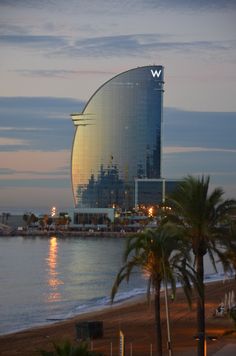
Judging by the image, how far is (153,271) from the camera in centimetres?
1163

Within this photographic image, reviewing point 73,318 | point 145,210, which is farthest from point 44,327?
point 145,210

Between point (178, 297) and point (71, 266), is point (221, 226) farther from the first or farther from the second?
point (71, 266)

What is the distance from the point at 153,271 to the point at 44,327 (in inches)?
473

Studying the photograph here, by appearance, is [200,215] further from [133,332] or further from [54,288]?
[54,288]

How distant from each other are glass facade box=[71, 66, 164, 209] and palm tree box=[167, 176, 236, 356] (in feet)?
372

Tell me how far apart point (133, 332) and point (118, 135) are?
111 m

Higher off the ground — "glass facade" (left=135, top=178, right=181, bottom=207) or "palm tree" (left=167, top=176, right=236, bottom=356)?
"glass facade" (left=135, top=178, right=181, bottom=207)

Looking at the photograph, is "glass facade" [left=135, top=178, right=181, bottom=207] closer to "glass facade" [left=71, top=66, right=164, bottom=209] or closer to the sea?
"glass facade" [left=71, top=66, right=164, bottom=209]

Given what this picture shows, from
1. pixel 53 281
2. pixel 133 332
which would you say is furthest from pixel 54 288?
pixel 133 332

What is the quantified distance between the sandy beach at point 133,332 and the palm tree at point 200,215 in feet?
10.6

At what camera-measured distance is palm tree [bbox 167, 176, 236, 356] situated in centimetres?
1126

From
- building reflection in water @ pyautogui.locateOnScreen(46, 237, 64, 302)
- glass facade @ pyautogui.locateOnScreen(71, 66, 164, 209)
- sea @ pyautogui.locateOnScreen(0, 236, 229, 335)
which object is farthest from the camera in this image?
glass facade @ pyautogui.locateOnScreen(71, 66, 164, 209)

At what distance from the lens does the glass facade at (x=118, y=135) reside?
126875mm

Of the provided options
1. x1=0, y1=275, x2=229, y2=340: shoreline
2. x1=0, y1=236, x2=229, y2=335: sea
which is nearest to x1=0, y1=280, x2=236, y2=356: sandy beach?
x1=0, y1=275, x2=229, y2=340: shoreline
